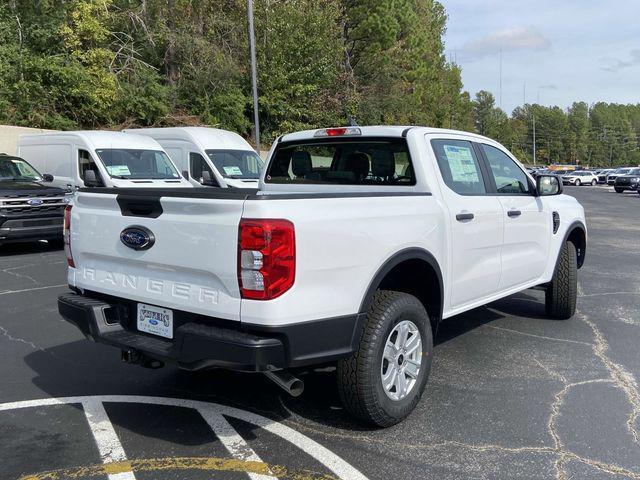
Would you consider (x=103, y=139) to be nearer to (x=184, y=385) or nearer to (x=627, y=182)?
(x=184, y=385)

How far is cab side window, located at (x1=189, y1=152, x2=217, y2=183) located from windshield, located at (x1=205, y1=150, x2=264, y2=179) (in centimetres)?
21

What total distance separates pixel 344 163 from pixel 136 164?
27.5ft

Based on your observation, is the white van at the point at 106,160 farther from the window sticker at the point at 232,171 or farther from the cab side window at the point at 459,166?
the cab side window at the point at 459,166

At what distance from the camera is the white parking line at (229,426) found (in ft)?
11.2

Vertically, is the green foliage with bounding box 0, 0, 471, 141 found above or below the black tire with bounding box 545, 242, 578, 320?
above

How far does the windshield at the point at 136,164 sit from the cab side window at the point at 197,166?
1.92 m

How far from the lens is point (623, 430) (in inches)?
152

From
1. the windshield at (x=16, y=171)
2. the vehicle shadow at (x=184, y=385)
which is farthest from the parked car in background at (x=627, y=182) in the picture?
the vehicle shadow at (x=184, y=385)

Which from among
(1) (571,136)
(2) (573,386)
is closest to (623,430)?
(2) (573,386)

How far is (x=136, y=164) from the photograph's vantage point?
1252 cm

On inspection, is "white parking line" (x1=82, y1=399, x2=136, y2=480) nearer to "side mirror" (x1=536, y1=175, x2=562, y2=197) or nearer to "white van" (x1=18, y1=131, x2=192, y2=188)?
"side mirror" (x1=536, y1=175, x2=562, y2=197)

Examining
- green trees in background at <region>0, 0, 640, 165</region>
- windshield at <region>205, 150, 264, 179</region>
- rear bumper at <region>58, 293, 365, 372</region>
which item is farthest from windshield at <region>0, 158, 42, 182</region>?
rear bumper at <region>58, 293, 365, 372</region>

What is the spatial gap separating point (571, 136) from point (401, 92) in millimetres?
122400

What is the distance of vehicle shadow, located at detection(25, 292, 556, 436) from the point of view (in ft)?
13.3
